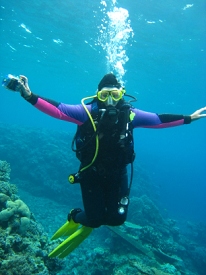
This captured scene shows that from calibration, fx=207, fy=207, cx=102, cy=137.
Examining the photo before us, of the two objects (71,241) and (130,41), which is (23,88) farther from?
(130,41)

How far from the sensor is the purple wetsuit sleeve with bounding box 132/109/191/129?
4676 mm

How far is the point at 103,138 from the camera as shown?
13.6 feet

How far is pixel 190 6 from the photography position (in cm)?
1484

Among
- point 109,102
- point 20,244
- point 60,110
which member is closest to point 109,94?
point 109,102

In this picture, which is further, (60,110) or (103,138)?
(103,138)

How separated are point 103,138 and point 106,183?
43.8 inches

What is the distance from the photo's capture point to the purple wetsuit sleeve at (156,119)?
184 inches

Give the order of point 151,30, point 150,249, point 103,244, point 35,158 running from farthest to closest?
point 35,158 → point 151,30 → point 103,244 → point 150,249

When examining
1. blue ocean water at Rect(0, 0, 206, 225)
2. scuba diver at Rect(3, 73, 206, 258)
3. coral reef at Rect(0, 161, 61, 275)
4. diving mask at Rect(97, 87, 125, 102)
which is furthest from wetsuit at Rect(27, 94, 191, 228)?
blue ocean water at Rect(0, 0, 206, 225)

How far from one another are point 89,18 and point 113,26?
88.9 inches

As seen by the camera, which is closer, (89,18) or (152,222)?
(152,222)

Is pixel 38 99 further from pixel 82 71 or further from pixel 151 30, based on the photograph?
pixel 82 71

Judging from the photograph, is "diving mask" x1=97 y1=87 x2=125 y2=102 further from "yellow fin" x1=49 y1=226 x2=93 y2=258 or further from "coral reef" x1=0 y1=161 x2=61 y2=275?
"coral reef" x1=0 y1=161 x2=61 y2=275

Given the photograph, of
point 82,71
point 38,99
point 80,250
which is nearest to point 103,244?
point 80,250
